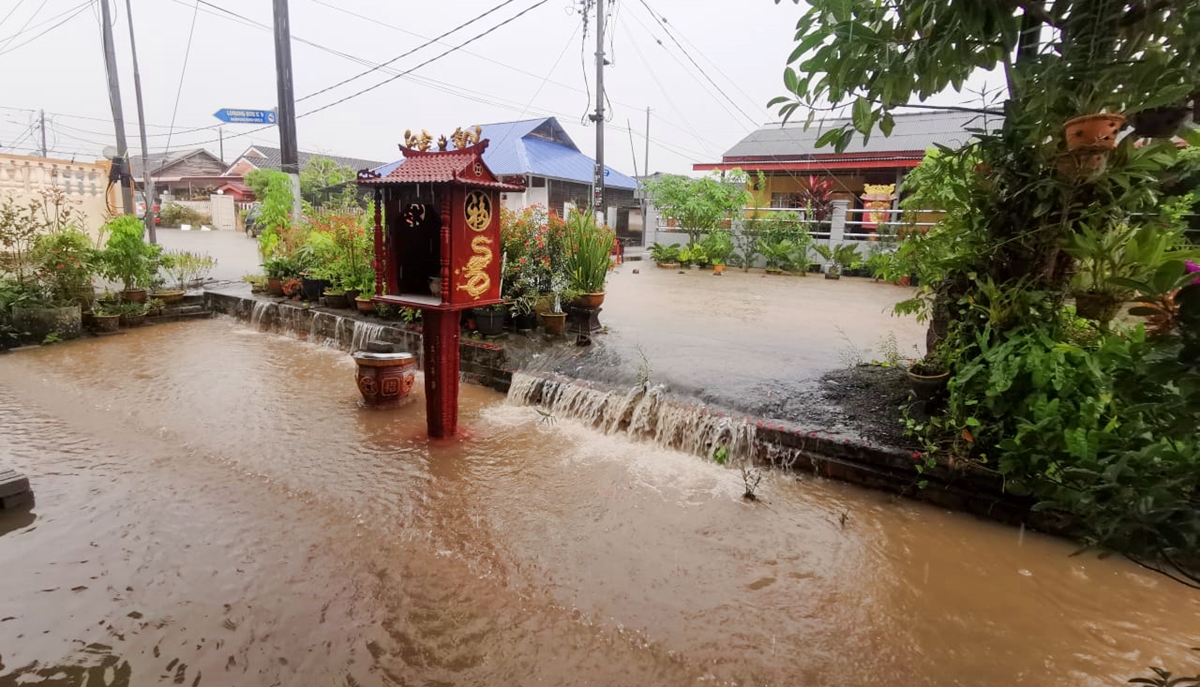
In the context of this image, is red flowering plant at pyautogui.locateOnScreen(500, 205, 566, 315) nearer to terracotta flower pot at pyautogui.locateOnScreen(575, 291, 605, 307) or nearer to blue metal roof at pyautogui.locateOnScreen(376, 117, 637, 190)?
terracotta flower pot at pyautogui.locateOnScreen(575, 291, 605, 307)

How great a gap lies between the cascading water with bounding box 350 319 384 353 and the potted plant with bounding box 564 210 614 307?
2.66 meters

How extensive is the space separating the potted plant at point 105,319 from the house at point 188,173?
3208 centimetres

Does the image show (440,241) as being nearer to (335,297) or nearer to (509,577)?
(509,577)

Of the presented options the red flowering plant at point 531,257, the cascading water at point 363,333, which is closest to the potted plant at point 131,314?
the cascading water at point 363,333

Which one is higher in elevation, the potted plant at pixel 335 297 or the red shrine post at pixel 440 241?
the red shrine post at pixel 440 241

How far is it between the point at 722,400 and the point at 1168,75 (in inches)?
135

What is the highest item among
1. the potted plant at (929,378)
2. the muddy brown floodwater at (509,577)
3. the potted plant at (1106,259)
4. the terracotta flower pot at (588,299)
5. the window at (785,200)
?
the window at (785,200)

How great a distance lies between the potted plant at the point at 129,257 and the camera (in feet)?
26.8

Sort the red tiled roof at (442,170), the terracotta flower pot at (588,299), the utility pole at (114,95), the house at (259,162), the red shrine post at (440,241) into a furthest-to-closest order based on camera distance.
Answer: the house at (259,162) < the utility pole at (114,95) < the terracotta flower pot at (588,299) < the red shrine post at (440,241) < the red tiled roof at (442,170)

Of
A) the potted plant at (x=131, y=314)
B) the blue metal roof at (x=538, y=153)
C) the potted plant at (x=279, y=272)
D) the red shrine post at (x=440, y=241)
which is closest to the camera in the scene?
the red shrine post at (x=440, y=241)

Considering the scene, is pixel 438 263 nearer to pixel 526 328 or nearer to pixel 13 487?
pixel 526 328

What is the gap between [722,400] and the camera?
15.9 feet

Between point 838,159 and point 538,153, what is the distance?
11.3 m

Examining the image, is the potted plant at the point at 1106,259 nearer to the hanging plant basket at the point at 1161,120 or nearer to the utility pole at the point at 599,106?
the hanging plant basket at the point at 1161,120
